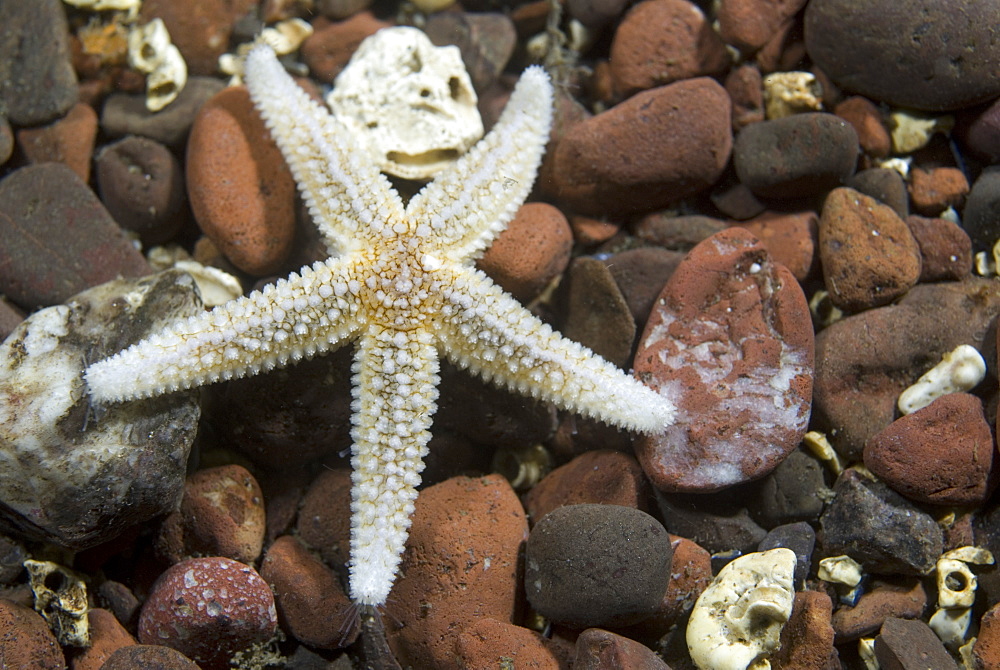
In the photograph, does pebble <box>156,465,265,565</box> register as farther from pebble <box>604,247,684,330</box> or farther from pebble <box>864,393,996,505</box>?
pebble <box>864,393,996,505</box>

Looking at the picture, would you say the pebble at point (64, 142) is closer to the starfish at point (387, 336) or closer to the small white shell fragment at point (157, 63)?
the small white shell fragment at point (157, 63)

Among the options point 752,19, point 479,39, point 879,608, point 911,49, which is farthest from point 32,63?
point 879,608

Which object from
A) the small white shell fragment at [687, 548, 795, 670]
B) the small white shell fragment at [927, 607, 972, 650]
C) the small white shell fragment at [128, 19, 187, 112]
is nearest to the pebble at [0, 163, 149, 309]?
the small white shell fragment at [128, 19, 187, 112]

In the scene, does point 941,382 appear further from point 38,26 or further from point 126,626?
point 38,26

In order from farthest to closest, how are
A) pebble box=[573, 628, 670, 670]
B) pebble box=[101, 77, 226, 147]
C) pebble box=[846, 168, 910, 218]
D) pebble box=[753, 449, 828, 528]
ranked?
pebble box=[101, 77, 226, 147] → pebble box=[846, 168, 910, 218] → pebble box=[753, 449, 828, 528] → pebble box=[573, 628, 670, 670]

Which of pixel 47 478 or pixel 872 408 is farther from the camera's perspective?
pixel 872 408

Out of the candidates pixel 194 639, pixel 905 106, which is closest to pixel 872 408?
pixel 905 106
